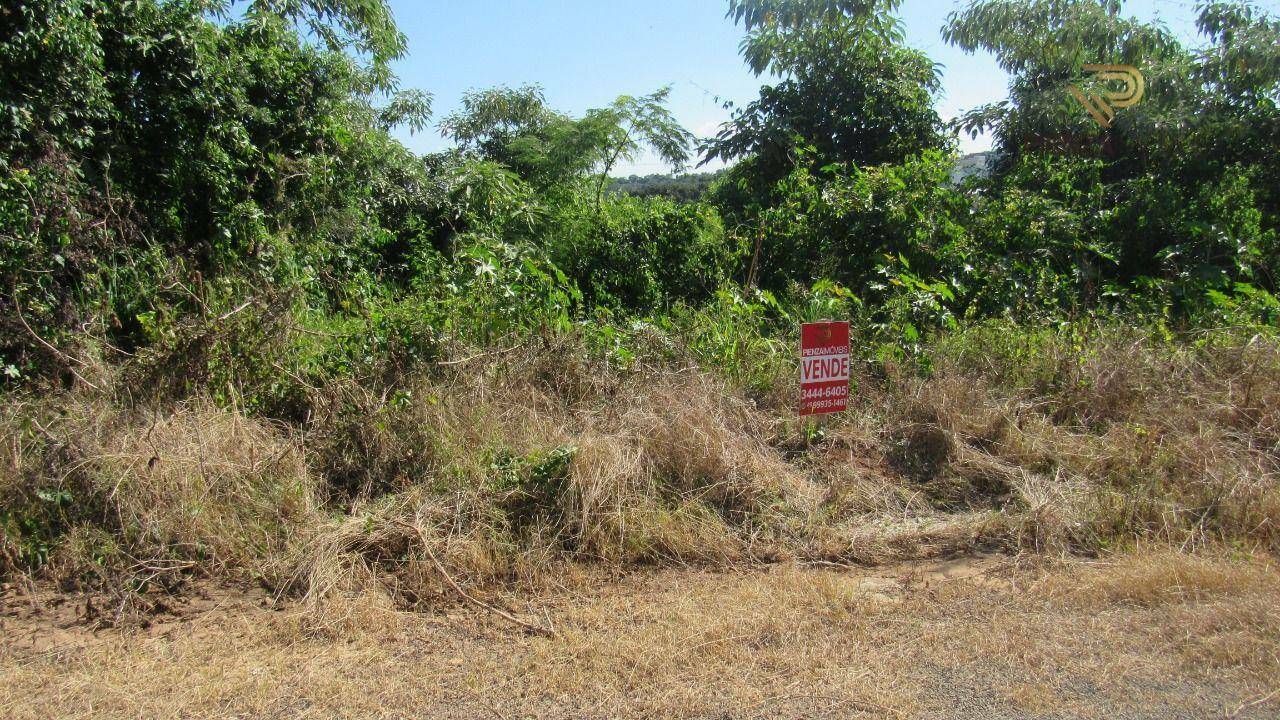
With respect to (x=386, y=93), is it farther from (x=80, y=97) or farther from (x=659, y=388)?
(x=659, y=388)

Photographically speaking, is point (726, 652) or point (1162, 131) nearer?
point (726, 652)

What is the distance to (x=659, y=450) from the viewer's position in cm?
577

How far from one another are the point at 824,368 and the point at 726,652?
2.85m

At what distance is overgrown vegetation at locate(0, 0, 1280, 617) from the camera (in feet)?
17.1

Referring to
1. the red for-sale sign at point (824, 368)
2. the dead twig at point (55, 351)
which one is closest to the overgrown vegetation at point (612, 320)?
the dead twig at point (55, 351)

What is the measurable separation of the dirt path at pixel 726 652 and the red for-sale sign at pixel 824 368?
66.3 inches

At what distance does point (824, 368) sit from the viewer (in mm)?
6324

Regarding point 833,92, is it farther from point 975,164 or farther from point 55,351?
point 55,351

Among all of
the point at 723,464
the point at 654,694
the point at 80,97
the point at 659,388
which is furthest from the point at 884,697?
the point at 80,97

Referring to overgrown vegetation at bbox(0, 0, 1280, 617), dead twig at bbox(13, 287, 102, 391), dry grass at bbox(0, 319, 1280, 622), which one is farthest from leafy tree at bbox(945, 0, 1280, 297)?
dead twig at bbox(13, 287, 102, 391)

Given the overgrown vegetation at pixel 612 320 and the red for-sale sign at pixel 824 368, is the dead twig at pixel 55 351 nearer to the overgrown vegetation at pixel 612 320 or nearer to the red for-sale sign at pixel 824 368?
the overgrown vegetation at pixel 612 320

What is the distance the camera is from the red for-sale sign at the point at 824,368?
6234mm

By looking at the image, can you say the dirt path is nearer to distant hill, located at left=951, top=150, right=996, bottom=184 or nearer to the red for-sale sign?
the red for-sale sign

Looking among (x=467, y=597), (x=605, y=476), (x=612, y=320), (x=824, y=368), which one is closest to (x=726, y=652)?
(x=467, y=597)
